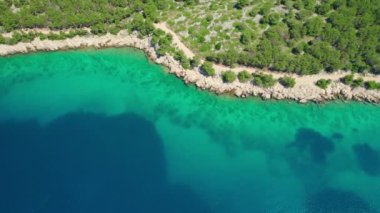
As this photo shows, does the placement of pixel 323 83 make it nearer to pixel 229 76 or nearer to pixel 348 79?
pixel 348 79

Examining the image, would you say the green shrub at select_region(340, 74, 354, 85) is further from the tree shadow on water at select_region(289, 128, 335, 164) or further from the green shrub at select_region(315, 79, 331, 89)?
the tree shadow on water at select_region(289, 128, 335, 164)

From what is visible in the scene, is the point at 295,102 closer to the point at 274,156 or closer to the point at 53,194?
the point at 274,156

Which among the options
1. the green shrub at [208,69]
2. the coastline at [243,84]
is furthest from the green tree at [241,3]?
the green shrub at [208,69]

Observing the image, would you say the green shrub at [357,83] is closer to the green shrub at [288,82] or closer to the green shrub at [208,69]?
the green shrub at [288,82]

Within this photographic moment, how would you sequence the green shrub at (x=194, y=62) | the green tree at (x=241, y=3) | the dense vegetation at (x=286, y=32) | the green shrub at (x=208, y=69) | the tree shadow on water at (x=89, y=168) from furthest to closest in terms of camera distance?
the green tree at (x=241, y=3)
the green shrub at (x=194, y=62)
the dense vegetation at (x=286, y=32)
the green shrub at (x=208, y=69)
the tree shadow on water at (x=89, y=168)

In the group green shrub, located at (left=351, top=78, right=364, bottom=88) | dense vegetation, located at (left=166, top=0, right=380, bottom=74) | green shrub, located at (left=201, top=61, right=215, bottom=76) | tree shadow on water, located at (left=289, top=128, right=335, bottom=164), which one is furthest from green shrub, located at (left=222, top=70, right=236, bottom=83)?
green shrub, located at (left=351, top=78, right=364, bottom=88)
